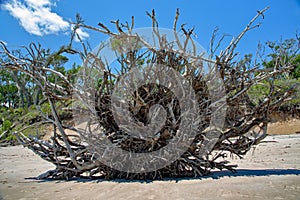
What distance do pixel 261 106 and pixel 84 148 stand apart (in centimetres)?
307

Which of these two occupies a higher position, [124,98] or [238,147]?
[124,98]

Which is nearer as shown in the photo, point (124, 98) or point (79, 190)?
point (79, 190)

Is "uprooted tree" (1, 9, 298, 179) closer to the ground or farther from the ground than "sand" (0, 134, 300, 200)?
farther from the ground

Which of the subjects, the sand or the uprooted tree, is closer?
the sand

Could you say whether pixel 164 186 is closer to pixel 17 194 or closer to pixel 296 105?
pixel 17 194

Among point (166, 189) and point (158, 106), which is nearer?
point (166, 189)

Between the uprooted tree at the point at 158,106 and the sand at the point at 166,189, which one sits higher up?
the uprooted tree at the point at 158,106

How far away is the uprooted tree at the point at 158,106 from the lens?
432 cm

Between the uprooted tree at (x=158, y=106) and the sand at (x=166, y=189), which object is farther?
the uprooted tree at (x=158, y=106)

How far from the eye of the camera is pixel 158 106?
4.36 metres

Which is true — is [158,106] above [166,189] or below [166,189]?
above

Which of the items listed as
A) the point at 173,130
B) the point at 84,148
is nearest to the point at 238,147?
the point at 173,130

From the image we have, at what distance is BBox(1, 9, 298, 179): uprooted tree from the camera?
432 centimetres

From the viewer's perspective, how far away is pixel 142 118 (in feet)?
14.5
